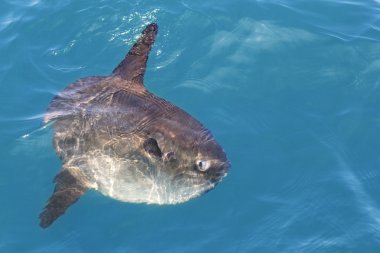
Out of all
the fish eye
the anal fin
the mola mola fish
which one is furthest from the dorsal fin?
the fish eye

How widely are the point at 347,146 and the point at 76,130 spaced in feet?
14.9

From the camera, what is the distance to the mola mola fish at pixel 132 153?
6531 millimetres

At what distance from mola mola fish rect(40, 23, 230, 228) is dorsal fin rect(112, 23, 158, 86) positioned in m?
0.31

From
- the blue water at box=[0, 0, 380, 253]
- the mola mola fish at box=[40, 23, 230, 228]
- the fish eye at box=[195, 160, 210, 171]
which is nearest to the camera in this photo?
the fish eye at box=[195, 160, 210, 171]

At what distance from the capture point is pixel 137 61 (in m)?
8.02

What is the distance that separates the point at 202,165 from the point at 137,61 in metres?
2.47

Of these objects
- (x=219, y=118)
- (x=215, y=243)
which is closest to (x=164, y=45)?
(x=219, y=118)

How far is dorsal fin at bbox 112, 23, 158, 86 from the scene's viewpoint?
25.6 feet

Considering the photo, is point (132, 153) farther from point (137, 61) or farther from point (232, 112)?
point (232, 112)

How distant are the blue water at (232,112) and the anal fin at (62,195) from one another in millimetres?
537

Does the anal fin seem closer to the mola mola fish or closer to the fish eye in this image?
the mola mola fish

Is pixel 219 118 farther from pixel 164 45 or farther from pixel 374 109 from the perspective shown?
pixel 374 109

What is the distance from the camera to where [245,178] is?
774cm

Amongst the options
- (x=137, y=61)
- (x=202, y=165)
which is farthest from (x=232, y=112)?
(x=202, y=165)
